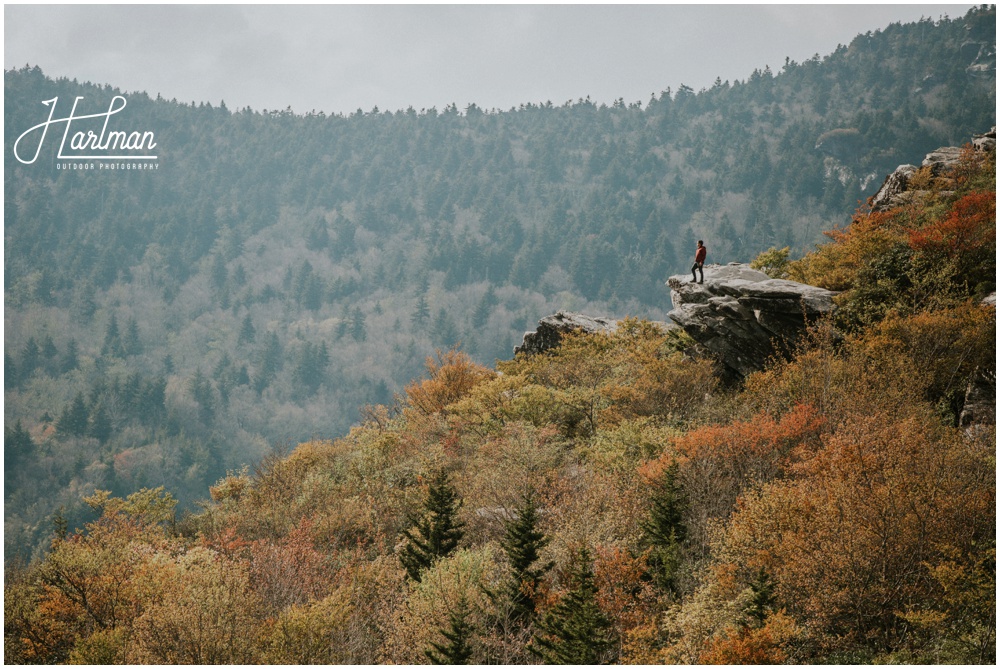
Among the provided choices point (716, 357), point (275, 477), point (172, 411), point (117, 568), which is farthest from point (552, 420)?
point (172, 411)

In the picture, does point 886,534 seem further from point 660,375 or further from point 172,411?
point 172,411

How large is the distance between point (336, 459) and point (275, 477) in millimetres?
4941

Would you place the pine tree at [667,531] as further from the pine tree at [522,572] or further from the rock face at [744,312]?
the rock face at [744,312]

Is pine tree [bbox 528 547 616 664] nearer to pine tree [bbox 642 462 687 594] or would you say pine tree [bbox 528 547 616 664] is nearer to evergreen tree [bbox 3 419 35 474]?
pine tree [bbox 642 462 687 594]

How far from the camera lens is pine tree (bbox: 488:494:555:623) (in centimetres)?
2209

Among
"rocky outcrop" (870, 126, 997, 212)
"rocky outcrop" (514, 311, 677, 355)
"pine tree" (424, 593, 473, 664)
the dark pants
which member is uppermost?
"rocky outcrop" (870, 126, 997, 212)

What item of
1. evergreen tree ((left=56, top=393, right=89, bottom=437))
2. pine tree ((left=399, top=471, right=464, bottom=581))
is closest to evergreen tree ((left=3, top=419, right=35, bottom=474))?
evergreen tree ((left=56, top=393, right=89, bottom=437))

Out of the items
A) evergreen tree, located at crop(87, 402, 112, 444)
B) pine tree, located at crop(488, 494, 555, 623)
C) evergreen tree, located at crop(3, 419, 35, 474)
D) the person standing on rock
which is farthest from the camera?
evergreen tree, located at crop(87, 402, 112, 444)

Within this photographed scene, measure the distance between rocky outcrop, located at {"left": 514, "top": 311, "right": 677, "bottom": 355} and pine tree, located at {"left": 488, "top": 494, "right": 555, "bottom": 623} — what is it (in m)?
31.7

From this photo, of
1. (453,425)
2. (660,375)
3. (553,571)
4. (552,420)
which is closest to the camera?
(553,571)

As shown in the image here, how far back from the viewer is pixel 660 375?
1443 inches

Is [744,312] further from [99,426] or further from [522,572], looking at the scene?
[99,426]

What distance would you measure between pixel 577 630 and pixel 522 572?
13.8 ft

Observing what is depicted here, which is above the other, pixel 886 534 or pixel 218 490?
pixel 886 534
